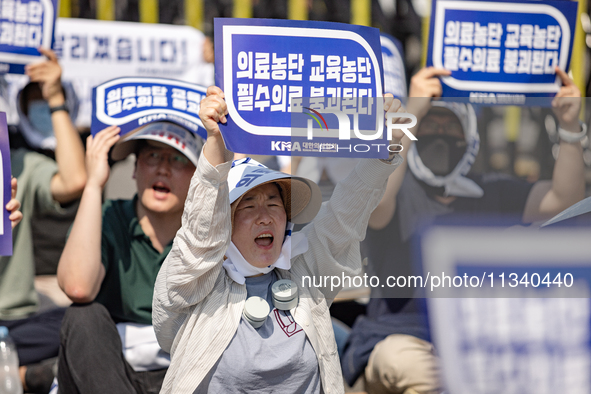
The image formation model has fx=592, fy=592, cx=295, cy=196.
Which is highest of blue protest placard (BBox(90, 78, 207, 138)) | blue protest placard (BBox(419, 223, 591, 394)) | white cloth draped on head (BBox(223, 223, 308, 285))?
blue protest placard (BBox(90, 78, 207, 138))

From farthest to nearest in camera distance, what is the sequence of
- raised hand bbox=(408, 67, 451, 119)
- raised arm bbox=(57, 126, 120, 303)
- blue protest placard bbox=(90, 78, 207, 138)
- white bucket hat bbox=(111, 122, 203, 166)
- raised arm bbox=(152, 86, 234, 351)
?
raised hand bbox=(408, 67, 451, 119)
blue protest placard bbox=(90, 78, 207, 138)
white bucket hat bbox=(111, 122, 203, 166)
raised arm bbox=(57, 126, 120, 303)
raised arm bbox=(152, 86, 234, 351)

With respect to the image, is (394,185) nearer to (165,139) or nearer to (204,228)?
(204,228)

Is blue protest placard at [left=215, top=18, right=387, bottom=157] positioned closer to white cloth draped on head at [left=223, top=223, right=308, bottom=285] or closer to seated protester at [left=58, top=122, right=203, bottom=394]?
white cloth draped on head at [left=223, top=223, right=308, bottom=285]

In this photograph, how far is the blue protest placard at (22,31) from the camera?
2990mm

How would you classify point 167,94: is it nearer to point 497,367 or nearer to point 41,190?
point 41,190

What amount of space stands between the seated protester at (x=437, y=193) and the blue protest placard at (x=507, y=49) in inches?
23.7

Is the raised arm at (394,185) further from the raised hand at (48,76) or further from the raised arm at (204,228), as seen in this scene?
the raised hand at (48,76)

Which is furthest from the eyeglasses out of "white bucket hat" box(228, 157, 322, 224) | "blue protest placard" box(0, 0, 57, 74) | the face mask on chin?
the face mask on chin

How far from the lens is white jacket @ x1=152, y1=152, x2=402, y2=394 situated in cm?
176

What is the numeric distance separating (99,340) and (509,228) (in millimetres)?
1620

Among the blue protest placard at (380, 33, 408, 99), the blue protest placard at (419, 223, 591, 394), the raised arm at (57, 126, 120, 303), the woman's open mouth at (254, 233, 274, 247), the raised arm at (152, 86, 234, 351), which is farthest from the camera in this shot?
the blue protest placard at (380, 33, 408, 99)

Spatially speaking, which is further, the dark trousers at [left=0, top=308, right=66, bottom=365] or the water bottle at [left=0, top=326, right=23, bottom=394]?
the dark trousers at [left=0, top=308, right=66, bottom=365]

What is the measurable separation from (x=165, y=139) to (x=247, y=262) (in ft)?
2.93

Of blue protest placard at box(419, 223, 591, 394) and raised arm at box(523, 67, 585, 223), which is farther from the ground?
raised arm at box(523, 67, 585, 223)
